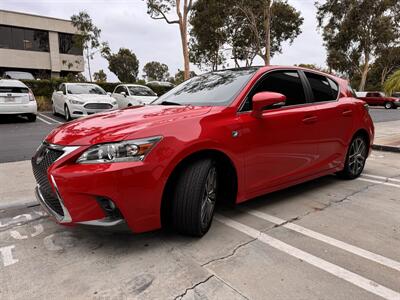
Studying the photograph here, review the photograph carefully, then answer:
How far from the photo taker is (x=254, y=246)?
2.75 meters

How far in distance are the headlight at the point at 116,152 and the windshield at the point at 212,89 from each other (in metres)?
1.03

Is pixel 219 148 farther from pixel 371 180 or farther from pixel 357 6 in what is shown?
pixel 357 6

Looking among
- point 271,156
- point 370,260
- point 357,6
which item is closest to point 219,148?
point 271,156

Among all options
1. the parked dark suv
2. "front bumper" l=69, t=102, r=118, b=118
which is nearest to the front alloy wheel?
"front bumper" l=69, t=102, r=118, b=118

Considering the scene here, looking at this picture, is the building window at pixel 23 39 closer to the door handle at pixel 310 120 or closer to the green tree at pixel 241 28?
the green tree at pixel 241 28

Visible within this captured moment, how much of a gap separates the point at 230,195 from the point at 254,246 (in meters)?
0.58

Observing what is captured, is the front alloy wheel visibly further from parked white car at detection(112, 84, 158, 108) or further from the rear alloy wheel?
the rear alloy wheel

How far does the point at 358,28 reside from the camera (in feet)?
99.8

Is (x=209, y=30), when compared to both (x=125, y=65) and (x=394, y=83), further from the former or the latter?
(x=125, y=65)

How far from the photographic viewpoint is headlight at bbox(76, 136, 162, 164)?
239cm

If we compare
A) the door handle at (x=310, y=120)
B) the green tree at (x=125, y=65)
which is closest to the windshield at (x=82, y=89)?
the door handle at (x=310, y=120)

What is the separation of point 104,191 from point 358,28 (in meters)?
34.2

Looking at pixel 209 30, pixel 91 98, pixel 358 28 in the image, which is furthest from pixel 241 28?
pixel 91 98

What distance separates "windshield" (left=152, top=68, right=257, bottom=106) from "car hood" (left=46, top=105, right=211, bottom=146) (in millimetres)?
259
